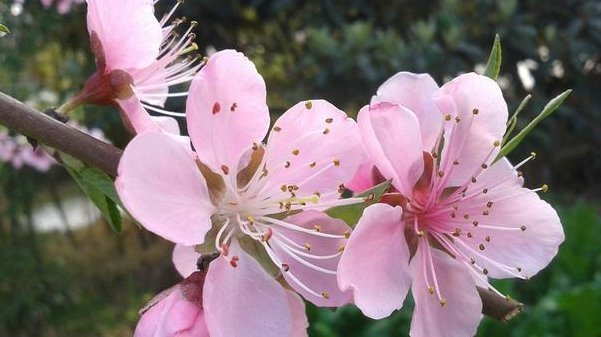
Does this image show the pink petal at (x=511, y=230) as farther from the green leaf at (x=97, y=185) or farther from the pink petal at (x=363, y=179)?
the green leaf at (x=97, y=185)

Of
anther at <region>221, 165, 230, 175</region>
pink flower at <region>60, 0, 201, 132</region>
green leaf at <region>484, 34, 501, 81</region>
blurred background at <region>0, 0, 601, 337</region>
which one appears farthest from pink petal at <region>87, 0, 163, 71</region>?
blurred background at <region>0, 0, 601, 337</region>

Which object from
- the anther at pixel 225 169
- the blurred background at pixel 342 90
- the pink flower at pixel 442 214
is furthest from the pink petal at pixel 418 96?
the blurred background at pixel 342 90

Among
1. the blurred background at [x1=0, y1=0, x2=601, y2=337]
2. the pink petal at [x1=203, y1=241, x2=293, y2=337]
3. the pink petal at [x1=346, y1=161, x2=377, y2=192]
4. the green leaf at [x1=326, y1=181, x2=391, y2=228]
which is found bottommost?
the blurred background at [x1=0, y1=0, x2=601, y2=337]

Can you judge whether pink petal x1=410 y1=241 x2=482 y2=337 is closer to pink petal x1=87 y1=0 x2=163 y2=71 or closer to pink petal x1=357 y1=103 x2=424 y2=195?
pink petal x1=357 y1=103 x2=424 y2=195

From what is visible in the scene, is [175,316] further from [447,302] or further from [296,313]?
[447,302]

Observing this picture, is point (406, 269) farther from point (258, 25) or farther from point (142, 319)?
point (258, 25)

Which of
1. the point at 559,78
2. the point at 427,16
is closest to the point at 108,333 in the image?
the point at 427,16
